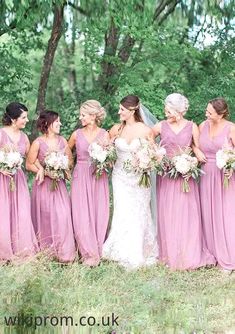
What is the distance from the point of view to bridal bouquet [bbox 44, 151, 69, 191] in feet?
24.7

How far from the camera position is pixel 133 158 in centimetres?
757

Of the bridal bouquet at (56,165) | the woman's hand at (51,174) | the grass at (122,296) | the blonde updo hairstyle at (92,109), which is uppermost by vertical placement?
the blonde updo hairstyle at (92,109)

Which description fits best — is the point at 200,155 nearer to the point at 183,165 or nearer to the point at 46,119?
the point at 183,165

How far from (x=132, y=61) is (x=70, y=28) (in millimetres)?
1414

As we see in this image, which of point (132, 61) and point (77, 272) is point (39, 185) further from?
point (132, 61)

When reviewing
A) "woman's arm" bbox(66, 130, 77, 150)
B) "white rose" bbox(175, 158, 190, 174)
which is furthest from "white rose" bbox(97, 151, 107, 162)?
"white rose" bbox(175, 158, 190, 174)

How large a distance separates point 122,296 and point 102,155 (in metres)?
1.82

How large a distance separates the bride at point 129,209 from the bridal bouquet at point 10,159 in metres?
1.14

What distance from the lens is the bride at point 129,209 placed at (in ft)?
25.5

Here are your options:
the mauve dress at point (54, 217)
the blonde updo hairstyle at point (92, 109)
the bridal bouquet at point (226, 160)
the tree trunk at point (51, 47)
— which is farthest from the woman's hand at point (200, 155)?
the tree trunk at point (51, 47)

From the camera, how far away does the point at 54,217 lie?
7809 mm

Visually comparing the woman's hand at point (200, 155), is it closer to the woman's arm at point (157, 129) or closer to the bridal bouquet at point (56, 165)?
the woman's arm at point (157, 129)

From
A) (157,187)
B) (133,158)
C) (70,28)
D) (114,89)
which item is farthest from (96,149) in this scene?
(70,28)

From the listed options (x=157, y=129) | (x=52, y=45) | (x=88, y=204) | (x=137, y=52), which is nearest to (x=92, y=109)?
(x=157, y=129)
